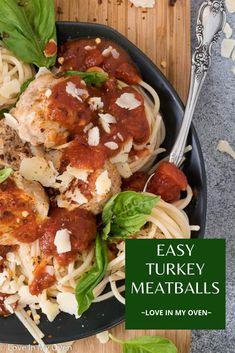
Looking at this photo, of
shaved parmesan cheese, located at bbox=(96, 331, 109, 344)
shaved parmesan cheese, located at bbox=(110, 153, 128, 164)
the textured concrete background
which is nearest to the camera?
shaved parmesan cheese, located at bbox=(110, 153, 128, 164)

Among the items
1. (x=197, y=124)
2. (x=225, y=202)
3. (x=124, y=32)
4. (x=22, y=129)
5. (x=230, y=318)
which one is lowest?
(x=230, y=318)

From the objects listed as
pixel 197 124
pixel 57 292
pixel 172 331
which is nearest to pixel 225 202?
pixel 197 124

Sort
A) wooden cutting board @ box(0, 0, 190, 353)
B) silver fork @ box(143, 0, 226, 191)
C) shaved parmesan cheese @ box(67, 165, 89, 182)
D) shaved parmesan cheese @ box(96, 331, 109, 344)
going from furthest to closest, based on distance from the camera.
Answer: wooden cutting board @ box(0, 0, 190, 353) < shaved parmesan cheese @ box(96, 331, 109, 344) < silver fork @ box(143, 0, 226, 191) < shaved parmesan cheese @ box(67, 165, 89, 182)

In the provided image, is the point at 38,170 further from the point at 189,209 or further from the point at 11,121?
the point at 189,209

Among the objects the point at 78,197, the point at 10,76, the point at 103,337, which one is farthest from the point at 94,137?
the point at 103,337

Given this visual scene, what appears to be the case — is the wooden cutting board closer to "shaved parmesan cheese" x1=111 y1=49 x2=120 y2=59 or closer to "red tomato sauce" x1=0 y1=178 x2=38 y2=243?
"shaved parmesan cheese" x1=111 y1=49 x2=120 y2=59

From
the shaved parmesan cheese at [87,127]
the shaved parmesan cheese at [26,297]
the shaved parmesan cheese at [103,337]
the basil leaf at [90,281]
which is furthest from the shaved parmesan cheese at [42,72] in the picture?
the shaved parmesan cheese at [103,337]

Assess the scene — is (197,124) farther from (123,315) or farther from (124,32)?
(123,315)

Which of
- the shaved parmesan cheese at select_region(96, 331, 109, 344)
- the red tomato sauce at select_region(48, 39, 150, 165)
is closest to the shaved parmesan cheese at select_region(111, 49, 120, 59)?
the red tomato sauce at select_region(48, 39, 150, 165)
